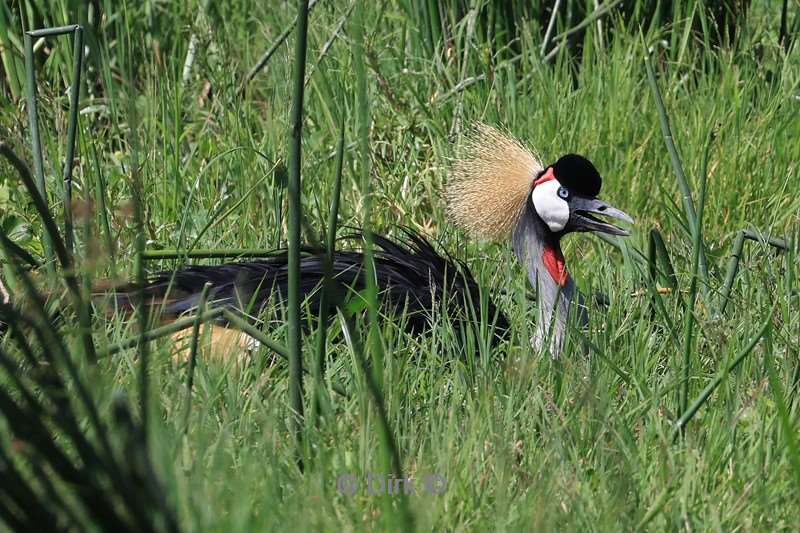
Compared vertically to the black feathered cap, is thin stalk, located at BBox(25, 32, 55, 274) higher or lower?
higher

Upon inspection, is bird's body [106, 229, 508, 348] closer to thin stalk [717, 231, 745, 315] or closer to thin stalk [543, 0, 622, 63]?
thin stalk [717, 231, 745, 315]

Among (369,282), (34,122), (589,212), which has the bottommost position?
(589,212)

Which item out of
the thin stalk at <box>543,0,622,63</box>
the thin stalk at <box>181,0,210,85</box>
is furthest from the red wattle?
the thin stalk at <box>181,0,210,85</box>

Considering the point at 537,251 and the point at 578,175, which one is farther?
the point at 537,251

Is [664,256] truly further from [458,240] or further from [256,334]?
[256,334]

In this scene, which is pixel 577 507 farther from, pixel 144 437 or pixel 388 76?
pixel 388 76

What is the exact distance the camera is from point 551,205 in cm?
350

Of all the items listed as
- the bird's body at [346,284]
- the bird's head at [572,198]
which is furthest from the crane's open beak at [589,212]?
the bird's body at [346,284]

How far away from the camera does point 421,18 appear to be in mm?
4125

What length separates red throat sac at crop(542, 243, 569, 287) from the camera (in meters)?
3.43

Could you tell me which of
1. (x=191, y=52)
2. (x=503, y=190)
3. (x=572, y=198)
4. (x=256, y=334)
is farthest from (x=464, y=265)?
(x=191, y=52)

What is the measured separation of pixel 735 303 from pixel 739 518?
2.83 ft

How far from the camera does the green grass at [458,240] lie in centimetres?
174

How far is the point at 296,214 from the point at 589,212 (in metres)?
2.02
